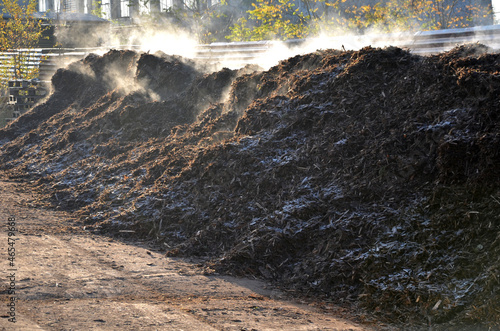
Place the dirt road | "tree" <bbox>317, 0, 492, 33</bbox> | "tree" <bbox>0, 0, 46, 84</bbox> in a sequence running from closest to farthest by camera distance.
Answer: the dirt road < "tree" <bbox>317, 0, 492, 33</bbox> < "tree" <bbox>0, 0, 46, 84</bbox>

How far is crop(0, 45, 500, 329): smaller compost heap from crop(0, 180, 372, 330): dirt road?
0.46 meters

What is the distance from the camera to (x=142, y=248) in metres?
6.52

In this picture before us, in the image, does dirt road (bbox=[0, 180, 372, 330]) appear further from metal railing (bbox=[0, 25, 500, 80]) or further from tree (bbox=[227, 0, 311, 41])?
tree (bbox=[227, 0, 311, 41])

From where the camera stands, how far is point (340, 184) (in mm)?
6105

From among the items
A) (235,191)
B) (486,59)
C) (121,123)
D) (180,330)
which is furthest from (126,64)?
(180,330)

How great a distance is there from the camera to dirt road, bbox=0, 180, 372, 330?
4.00 metres

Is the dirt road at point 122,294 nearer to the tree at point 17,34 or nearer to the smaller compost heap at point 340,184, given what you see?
the smaller compost heap at point 340,184

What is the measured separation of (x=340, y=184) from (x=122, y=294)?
9.68ft

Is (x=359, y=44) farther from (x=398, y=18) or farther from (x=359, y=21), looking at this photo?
(x=398, y=18)

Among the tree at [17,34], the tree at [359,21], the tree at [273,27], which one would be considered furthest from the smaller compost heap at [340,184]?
the tree at [17,34]

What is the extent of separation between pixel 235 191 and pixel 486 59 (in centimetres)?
396

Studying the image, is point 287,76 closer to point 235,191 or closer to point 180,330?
point 235,191

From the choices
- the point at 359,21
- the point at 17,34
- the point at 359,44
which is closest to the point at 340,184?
the point at 359,44

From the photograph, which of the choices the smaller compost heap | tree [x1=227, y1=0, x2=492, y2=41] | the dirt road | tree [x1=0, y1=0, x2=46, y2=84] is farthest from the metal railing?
tree [x1=0, y1=0, x2=46, y2=84]
